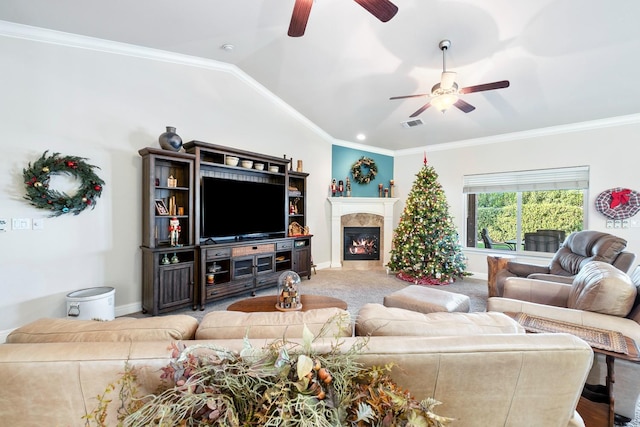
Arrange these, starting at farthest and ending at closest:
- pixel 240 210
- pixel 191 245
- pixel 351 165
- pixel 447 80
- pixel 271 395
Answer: pixel 351 165
pixel 240 210
pixel 191 245
pixel 447 80
pixel 271 395

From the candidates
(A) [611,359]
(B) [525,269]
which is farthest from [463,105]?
(A) [611,359]

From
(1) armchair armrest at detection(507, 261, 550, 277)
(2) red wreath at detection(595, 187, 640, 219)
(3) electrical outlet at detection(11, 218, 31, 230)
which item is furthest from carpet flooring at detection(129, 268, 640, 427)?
(2) red wreath at detection(595, 187, 640, 219)

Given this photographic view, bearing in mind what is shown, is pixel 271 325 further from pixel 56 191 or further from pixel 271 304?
pixel 56 191

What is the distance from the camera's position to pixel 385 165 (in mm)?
6707

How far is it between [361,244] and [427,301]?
3820 mm

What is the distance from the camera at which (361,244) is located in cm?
645

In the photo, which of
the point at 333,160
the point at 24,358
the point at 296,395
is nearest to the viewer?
the point at 296,395

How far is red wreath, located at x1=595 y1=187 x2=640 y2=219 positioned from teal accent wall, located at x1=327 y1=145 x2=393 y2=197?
3686 millimetres

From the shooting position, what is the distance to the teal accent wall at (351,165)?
20.9 feet

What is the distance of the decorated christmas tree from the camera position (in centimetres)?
500

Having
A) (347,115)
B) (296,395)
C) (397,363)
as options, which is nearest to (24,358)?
(296,395)

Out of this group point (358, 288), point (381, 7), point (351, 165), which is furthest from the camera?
point (351, 165)

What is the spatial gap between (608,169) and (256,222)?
5613 millimetres

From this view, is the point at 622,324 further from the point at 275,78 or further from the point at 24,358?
the point at 275,78
